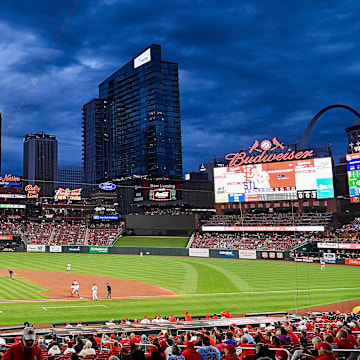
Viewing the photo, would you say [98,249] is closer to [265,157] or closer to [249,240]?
[249,240]

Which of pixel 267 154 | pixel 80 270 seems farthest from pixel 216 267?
pixel 267 154

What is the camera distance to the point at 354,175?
6638 centimetres

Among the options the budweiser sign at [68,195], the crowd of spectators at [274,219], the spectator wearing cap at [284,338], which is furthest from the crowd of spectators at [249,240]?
the spectator wearing cap at [284,338]

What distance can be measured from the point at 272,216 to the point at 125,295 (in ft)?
161

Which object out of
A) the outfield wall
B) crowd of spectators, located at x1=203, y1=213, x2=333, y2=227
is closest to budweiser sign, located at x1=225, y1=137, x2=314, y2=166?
crowd of spectators, located at x1=203, y1=213, x2=333, y2=227

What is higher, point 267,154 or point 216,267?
point 267,154

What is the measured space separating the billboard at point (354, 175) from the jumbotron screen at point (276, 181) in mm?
5034

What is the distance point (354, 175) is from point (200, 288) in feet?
130

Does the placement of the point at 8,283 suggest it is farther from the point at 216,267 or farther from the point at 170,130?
the point at 170,130

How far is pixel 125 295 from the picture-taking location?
115ft

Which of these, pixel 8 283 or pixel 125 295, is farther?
pixel 8 283

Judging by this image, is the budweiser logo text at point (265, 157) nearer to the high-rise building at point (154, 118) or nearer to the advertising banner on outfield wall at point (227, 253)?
the advertising banner on outfield wall at point (227, 253)

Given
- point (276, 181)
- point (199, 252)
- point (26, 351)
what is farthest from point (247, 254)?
point (26, 351)

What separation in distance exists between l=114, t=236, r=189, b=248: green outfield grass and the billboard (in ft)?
105
